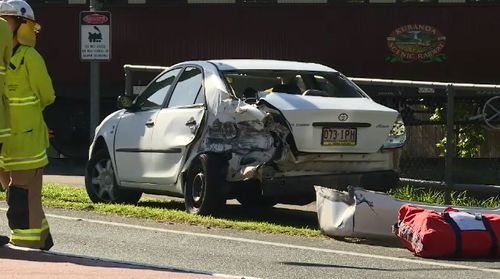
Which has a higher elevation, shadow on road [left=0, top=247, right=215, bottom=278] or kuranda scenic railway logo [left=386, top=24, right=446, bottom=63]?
kuranda scenic railway logo [left=386, top=24, right=446, bottom=63]

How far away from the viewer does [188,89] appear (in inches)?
410

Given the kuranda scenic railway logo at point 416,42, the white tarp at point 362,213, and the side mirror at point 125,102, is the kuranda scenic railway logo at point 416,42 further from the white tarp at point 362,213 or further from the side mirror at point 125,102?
the white tarp at point 362,213

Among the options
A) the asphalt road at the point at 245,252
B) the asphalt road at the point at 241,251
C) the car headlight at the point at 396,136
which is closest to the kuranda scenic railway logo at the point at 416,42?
the car headlight at the point at 396,136

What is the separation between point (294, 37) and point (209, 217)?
8.41m

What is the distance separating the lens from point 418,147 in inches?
505

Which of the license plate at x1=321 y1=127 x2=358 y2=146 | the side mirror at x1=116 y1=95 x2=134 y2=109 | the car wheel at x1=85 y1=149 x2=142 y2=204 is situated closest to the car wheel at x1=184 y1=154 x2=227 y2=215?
the license plate at x1=321 y1=127 x2=358 y2=146

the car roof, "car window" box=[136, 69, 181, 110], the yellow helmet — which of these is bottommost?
"car window" box=[136, 69, 181, 110]

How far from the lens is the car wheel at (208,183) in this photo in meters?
9.59

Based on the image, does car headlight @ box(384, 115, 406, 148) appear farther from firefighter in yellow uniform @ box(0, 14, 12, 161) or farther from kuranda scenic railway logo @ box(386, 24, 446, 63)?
kuranda scenic railway logo @ box(386, 24, 446, 63)

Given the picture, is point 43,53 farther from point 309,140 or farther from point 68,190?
point 309,140

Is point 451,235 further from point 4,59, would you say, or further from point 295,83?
point 4,59

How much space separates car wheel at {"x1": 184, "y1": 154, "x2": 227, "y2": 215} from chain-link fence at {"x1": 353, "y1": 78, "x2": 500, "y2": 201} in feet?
8.38

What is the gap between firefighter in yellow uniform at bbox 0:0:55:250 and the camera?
7.02m

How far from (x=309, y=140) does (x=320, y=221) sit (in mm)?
753
